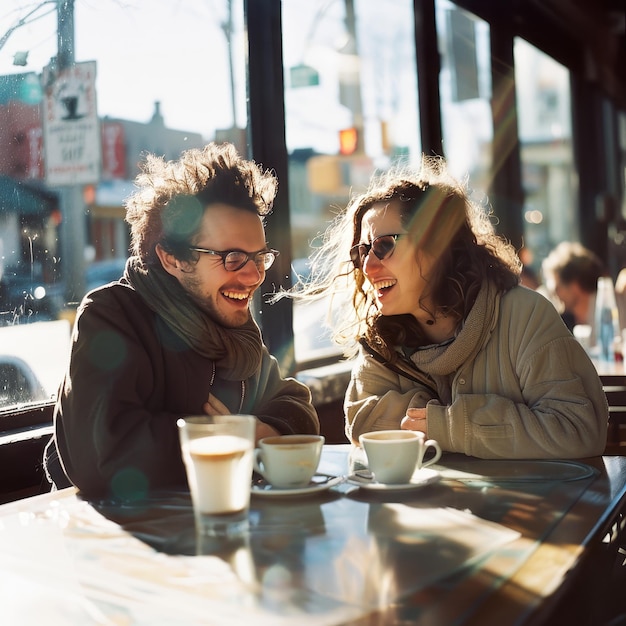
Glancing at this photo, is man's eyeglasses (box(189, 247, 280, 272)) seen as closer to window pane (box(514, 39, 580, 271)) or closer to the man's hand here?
the man's hand

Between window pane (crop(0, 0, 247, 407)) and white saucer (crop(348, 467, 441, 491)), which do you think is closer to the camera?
white saucer (crop(348, 467, 441, 491))

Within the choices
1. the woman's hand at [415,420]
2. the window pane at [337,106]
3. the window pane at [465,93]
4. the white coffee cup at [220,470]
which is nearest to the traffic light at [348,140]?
the window pane at [337,106]

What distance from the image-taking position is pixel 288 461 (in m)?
1.38

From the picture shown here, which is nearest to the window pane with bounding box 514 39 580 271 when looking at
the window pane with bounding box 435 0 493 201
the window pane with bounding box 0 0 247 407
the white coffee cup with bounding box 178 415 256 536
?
the window pane with bounding box 435 0 493 201

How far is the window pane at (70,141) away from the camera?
6.77 feet

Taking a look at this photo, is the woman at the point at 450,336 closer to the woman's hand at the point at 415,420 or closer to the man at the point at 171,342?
the woman's hand at the point at 415,420

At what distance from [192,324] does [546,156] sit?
6003mm

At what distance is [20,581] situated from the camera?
0.99m

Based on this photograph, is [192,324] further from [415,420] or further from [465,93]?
[465,93]

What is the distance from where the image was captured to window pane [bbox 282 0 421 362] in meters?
3.26

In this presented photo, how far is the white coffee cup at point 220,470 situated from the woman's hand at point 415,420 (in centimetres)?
67

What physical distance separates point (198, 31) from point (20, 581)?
7.10ft

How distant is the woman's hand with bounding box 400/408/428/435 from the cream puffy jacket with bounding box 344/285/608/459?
3 centimetres

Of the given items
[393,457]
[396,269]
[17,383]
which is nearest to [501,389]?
[396,269]
